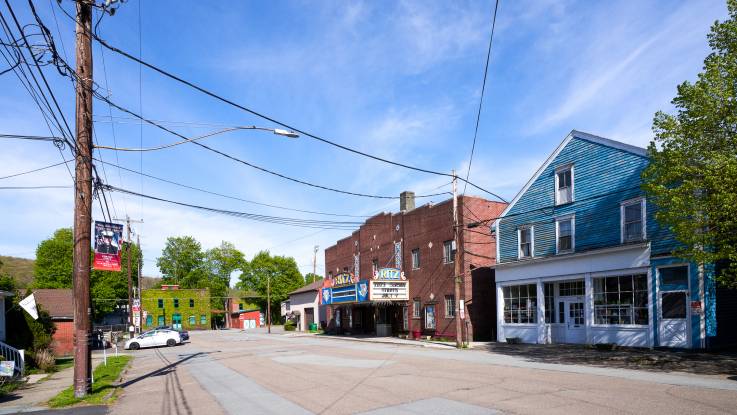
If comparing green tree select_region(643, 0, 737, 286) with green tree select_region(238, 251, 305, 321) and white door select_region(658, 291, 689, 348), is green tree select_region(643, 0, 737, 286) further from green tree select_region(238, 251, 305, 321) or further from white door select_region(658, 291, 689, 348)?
green tree select_region(238, 251, 305, 321)

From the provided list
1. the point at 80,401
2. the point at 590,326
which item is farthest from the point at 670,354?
the point at 80,401

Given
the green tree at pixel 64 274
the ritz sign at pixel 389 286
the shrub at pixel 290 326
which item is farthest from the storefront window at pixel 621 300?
the green tree at pixel 64 274

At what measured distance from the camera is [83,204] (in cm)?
1400

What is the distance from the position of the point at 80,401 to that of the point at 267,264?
90604 mm

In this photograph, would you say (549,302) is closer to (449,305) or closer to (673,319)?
(673,319)

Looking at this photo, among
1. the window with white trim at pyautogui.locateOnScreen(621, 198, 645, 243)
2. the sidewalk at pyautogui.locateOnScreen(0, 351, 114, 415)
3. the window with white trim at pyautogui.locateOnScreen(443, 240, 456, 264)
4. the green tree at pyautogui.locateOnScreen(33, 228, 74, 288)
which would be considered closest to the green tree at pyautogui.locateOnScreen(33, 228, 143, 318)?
the green tree at pyautogui.locateOnScreen(33, 228, 74, 288)

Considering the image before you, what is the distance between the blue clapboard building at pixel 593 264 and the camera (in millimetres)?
20812

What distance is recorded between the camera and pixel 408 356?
2303cm

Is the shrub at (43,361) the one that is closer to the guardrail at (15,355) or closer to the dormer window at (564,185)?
the guardrail at (15,355)

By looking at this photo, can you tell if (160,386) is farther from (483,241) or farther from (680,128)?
(483,241)

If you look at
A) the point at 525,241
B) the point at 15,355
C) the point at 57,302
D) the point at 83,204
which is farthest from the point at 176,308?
the point at 83,204

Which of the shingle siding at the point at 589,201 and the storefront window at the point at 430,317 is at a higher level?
the shingle siding at the point at 589,201

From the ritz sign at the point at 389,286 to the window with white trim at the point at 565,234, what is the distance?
13905 mm

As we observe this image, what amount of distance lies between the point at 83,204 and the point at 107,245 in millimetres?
2871
